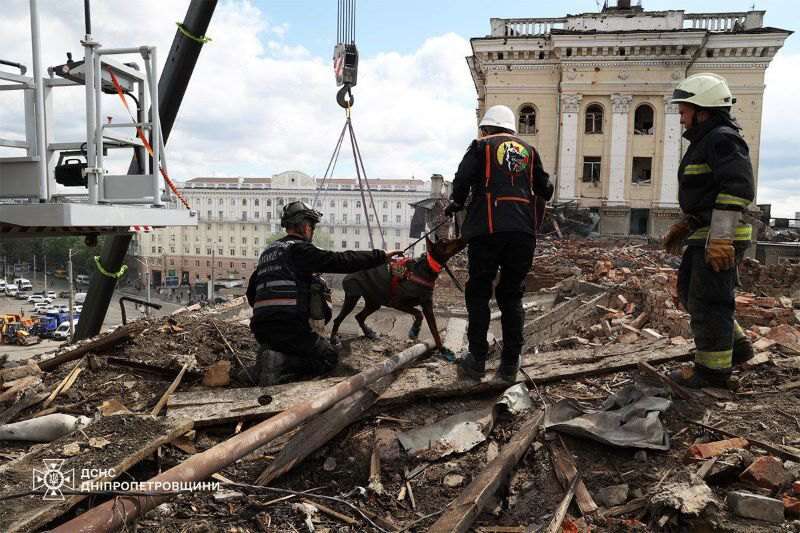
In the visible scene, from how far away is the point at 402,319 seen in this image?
9.19 meters

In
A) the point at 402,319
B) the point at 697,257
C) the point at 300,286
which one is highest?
the point at 697,257

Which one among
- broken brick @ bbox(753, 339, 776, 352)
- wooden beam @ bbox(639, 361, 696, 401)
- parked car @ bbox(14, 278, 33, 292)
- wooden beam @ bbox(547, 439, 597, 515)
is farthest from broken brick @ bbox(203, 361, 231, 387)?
parked car @ bbox(14, 278, 33, 292)

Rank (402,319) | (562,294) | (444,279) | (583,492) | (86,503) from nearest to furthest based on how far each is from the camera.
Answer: (86,503) < (583,492) < (402,319) < (562,294) < (444,279)

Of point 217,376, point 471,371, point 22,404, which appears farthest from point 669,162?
point 22,404

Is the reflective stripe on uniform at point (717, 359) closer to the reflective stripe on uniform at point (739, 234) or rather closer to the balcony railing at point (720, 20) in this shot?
the reflective stripe on uniform at point (739, 234)

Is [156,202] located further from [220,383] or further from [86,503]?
[86,503]

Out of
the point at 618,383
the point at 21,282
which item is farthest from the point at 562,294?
the point at 21,282

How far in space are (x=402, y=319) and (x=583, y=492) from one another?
6.55 m

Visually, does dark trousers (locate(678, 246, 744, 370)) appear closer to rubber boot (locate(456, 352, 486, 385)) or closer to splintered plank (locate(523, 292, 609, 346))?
rubber boot (locate(456, 352, 486, 385))

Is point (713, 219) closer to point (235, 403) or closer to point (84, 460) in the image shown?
point (235, 403)

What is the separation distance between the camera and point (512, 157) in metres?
4.04

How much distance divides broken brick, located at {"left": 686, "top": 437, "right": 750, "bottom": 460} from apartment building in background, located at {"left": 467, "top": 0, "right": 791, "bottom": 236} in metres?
29.3

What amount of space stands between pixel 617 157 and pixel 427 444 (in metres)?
31.1

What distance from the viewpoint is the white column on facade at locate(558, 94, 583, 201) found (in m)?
30.7
